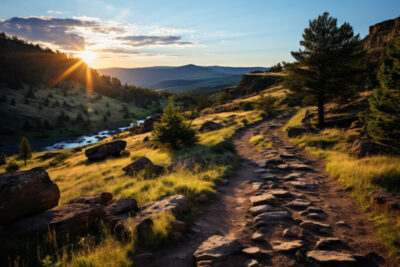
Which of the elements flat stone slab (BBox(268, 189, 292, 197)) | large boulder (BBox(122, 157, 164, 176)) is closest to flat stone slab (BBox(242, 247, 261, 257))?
flat stone slab (BBox(268, 189, 292, 197))

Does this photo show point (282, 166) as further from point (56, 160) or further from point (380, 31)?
point (380, 31)

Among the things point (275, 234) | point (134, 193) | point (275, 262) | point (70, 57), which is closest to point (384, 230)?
point (275, 234)

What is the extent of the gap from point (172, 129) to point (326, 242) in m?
16.3

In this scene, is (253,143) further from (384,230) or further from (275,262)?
(275,262)

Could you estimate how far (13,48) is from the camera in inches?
5871

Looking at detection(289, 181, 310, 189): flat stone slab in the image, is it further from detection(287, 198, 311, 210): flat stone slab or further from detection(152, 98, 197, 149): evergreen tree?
detection(152, 98, 197, 149): evergreen tree

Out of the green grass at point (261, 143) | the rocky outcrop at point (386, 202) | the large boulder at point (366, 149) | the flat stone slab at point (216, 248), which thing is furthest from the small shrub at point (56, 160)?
the rocky outcrop at point (386, 202)

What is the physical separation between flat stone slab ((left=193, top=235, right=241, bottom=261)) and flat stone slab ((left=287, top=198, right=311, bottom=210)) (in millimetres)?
3020

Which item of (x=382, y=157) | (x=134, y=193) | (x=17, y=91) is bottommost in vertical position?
(x=134, y=193)

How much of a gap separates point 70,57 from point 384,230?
221m

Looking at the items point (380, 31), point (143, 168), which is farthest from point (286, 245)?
point (380, 31)

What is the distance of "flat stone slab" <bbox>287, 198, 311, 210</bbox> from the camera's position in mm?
6873

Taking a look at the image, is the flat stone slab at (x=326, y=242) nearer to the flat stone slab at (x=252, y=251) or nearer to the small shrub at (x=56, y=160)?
the flat stone slab at (x=252, y=251)

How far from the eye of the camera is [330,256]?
4309 mm
